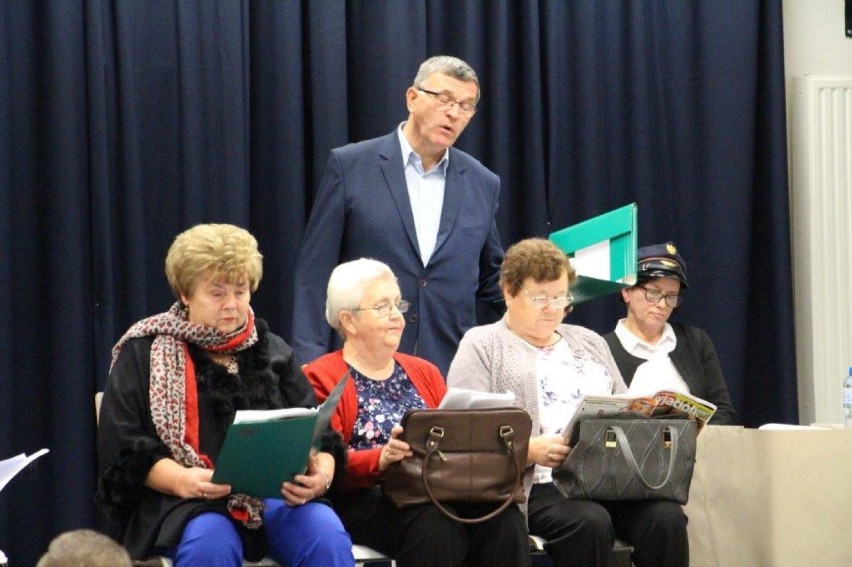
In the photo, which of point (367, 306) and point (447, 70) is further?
point (447, 70)

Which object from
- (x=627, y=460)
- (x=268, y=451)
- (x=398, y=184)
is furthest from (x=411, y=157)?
(x=268, y=451)

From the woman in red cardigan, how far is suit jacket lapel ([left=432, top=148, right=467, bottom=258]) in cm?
45

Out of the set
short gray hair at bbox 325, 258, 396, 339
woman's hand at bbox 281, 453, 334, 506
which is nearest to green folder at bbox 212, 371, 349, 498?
woman's hand at bbox 281, 453, 334, 506

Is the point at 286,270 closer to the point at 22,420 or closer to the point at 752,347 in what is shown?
the point at 22,420

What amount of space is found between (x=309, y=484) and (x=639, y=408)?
0.95 m

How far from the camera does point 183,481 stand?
9.55 feet

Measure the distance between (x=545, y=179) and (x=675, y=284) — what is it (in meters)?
0.77

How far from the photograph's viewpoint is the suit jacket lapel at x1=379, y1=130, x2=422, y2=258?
3873mm

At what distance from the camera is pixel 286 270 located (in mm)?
4602

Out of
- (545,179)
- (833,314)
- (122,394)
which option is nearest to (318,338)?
(122,394)

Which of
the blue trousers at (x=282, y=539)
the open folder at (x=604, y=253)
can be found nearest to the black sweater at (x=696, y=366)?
the open folder at (x=604, y=253)

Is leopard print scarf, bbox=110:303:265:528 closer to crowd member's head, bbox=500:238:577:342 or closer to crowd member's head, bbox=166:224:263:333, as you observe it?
crowd member's head, bbox=166:224:263:333

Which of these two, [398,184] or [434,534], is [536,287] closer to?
[398,184]

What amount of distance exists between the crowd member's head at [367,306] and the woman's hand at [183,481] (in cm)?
65
